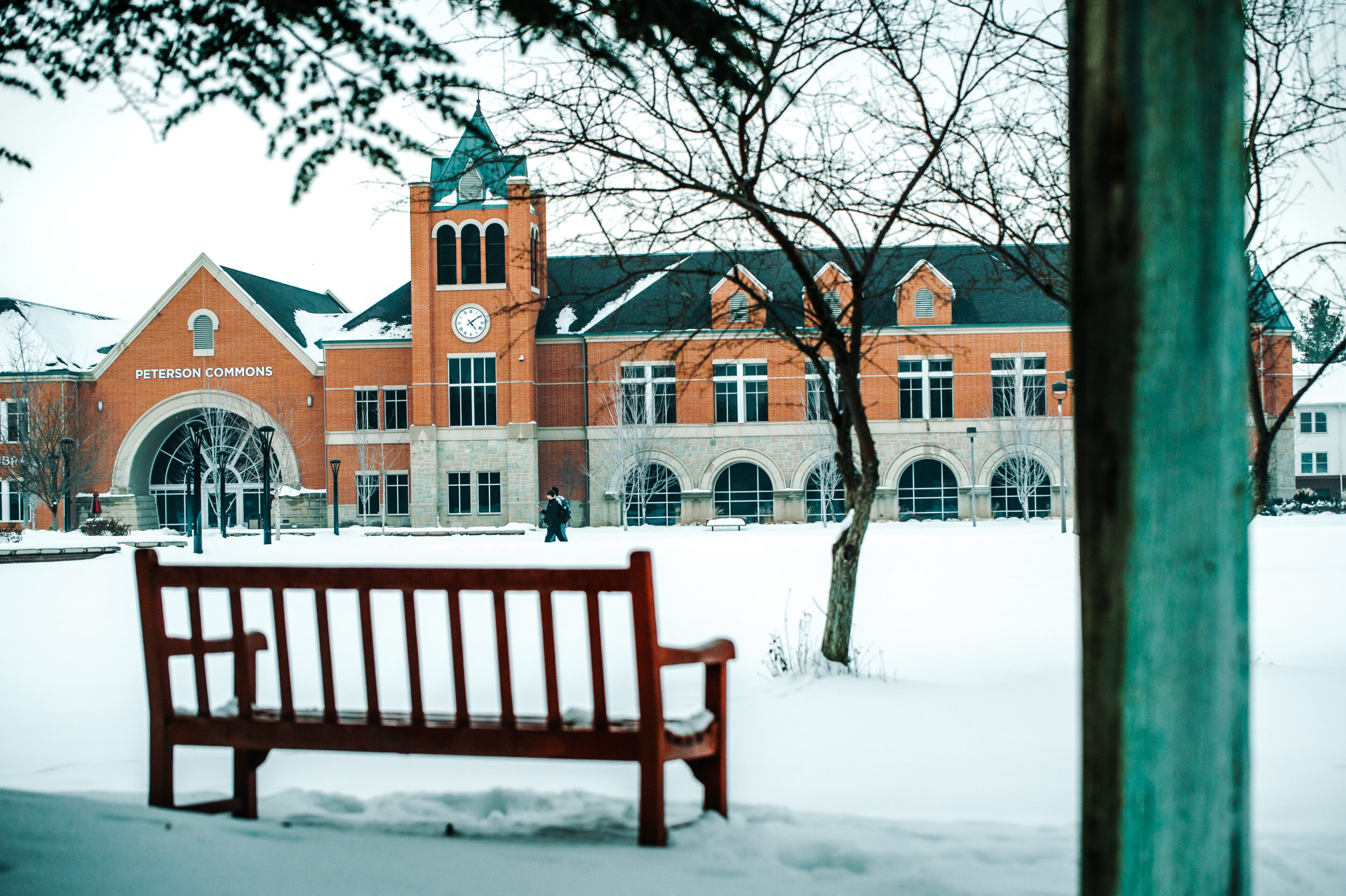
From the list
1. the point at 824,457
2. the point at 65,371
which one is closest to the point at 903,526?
the point at 824,457

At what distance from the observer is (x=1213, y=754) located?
93.9 inches

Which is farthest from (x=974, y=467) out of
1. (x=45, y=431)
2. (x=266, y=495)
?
(x=45, y=431)

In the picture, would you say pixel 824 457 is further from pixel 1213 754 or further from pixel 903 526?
pixel 1213 754

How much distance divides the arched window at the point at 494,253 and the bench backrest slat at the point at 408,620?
3786cm

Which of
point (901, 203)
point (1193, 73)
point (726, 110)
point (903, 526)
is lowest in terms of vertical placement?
point (903, 526)

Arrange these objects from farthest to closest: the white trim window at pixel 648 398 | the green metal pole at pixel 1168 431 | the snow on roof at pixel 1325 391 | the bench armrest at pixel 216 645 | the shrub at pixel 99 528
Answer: the snow on roof at pixel 1325 391 < the white trim window at pixel 648 398 < the shrub at pixel 99 528 < the bench armrest at pixel 216 645 < the green metal pole at pixel 1168 431

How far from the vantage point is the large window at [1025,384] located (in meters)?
41.8

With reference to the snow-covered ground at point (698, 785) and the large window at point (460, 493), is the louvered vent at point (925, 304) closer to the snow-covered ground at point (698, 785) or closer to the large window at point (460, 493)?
the large window at point (460, 493)

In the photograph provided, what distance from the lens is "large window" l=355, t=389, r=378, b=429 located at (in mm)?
43094

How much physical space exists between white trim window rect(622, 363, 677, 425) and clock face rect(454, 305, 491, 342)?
17.4 feet

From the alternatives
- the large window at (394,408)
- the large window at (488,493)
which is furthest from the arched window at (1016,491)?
the large window at (394,408)

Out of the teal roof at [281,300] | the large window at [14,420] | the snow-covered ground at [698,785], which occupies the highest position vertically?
the teal roof at [281,300]

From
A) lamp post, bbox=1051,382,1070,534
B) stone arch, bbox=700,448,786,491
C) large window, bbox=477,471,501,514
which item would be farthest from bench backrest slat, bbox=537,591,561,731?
stone arch, bbox=700,448,786,491

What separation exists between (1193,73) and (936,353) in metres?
38.4
